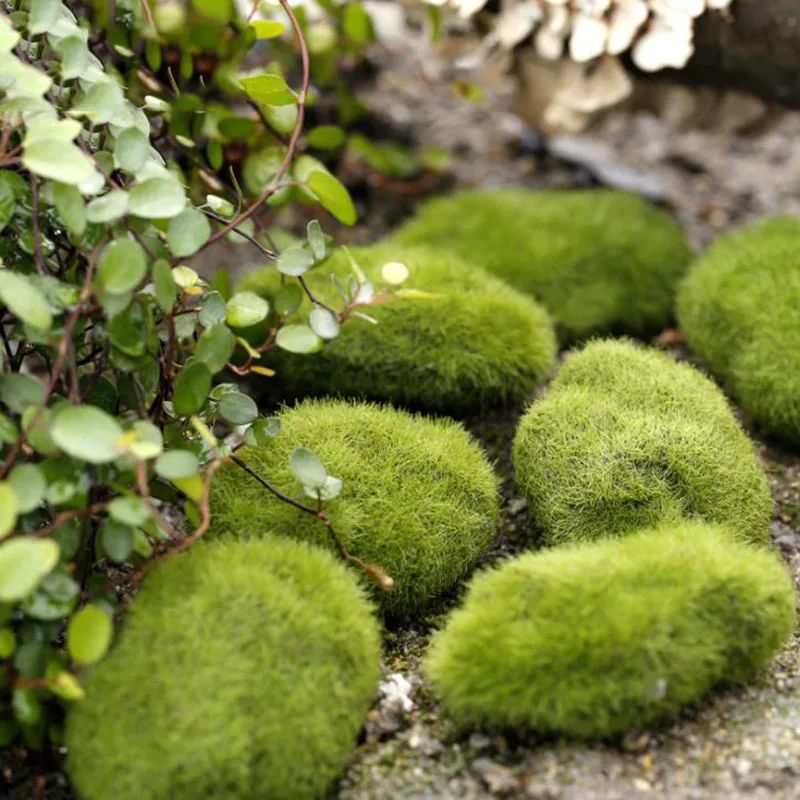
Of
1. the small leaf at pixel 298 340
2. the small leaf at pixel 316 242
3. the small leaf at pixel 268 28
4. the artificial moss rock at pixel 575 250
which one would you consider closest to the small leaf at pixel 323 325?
the small leaf at pixel 298 340

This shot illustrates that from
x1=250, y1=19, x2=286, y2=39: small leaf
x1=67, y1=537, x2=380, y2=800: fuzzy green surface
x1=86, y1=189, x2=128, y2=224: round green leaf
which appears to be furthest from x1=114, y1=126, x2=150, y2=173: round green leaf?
x1=67, y1=537, x2=380, y2=800: fuzzy green surface

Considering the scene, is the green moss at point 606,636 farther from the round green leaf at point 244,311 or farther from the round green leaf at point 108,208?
the round green leaf at point 108,208

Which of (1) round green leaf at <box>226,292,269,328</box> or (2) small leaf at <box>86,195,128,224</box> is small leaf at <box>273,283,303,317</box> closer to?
(1) round green leaf at <box>226,292,269,328</box>

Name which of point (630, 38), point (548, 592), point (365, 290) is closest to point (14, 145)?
point (365, 290)

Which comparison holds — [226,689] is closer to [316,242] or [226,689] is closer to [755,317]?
[316,242]

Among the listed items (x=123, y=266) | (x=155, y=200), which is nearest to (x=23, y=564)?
(x=123, y=266)

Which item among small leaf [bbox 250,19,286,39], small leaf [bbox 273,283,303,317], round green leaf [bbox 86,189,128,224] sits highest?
small leaf [bbox 250,19,286,39]

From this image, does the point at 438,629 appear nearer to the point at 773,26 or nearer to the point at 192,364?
the point at 192,364
